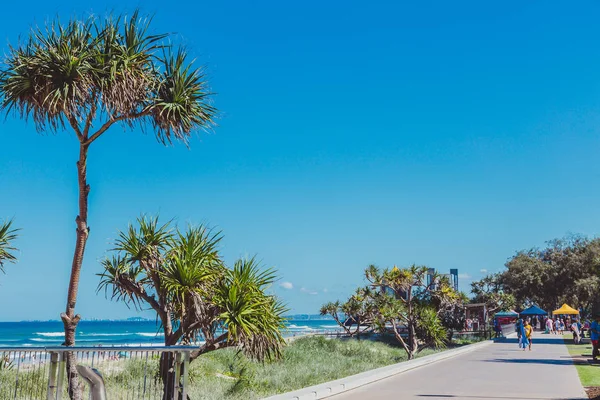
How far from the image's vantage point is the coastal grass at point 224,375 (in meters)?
11.1

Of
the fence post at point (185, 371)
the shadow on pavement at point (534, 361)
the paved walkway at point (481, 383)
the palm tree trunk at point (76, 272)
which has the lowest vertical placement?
the shadow on pavement at point (534, 361)

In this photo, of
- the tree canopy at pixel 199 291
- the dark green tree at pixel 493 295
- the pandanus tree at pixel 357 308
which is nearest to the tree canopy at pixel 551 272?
the dark green tree at pixel 493 295

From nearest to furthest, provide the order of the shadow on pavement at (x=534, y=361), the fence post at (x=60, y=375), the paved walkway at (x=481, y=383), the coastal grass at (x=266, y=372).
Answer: the fence post at (x=60, y=375)
the paved walkway at (x=481, y=383)
the coastal grass at (x=266, y=372)
the shadow on pavement at (x=534, y=361)

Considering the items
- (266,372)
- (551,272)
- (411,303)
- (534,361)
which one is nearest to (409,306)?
(411,303)

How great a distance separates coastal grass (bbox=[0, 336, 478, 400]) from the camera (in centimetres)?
1114

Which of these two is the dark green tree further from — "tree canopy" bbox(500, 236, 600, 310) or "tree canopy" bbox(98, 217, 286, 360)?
"tree canopy" bbox(98, 217, 286, 360)

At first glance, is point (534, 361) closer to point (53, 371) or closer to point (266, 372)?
point (266, 372)

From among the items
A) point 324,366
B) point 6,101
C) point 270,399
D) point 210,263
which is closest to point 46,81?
point 6,101

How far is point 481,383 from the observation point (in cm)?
1433

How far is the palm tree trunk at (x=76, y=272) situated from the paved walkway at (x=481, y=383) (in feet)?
16.6

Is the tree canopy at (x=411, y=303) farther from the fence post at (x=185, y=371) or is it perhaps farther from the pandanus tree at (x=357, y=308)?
the fence post at (x=185, y=371)

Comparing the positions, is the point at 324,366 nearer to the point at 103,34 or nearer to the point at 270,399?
the point at 270,399

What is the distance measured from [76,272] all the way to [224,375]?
7.53 m

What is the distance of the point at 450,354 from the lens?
2436 cm
